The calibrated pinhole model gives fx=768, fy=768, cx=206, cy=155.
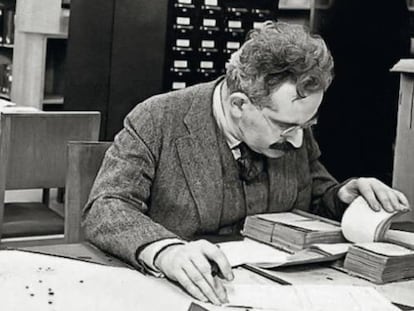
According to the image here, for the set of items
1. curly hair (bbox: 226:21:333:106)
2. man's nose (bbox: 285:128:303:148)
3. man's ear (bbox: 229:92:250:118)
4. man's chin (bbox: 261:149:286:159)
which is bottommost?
man's chin (bbox: 261:149:286:159)

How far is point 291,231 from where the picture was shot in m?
1.70

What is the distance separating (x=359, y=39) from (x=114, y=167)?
3873 mm

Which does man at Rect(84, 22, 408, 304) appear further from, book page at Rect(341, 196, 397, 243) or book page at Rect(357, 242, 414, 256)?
book page at Rect(357, 242, 414, 256)

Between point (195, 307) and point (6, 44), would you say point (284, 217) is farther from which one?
point (6, 44)

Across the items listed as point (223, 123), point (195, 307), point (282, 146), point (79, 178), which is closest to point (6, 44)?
point (79, 178)

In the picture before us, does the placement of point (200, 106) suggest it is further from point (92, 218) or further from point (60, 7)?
point (60, 7)

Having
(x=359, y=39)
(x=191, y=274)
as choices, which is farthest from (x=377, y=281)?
Answer: (x=359, y=39)

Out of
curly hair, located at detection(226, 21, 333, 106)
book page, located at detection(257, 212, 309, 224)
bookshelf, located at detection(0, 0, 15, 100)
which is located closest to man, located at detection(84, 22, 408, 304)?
curly hair, located at detection(226, 21, 333, 106)

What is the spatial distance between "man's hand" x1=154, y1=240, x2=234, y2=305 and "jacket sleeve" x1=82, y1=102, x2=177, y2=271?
105 millimetres

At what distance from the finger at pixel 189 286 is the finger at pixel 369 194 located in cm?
59

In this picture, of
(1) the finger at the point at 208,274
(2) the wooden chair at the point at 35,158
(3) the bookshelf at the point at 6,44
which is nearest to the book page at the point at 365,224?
(1) the finger at the point at 208,274

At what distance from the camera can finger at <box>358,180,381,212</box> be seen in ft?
5.89

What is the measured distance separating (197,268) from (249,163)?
0.61 m

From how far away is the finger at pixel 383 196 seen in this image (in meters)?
1.79
